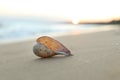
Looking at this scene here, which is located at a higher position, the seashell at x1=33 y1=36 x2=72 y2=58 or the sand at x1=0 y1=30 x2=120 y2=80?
the seashell at x1=33 y1=36 x2=72 y2=58

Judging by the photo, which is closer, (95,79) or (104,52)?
(95,79)

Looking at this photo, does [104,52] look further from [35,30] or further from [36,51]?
[35,30]

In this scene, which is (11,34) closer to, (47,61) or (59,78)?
(47,61)

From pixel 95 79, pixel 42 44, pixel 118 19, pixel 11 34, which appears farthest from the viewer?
pixel 118 19

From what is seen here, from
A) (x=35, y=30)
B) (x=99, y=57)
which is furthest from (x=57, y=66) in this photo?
(x=35, y=30)

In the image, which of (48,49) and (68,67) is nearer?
(68,67)

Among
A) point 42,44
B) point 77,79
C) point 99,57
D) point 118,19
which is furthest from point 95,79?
point 118,19

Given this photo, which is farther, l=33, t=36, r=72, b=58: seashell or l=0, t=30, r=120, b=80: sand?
l=33, t=36, r=72, b=58: seashell

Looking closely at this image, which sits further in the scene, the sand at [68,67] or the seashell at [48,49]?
the seashell at [48,49]

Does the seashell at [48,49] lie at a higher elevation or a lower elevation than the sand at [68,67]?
higher

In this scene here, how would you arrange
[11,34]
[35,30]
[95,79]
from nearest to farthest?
[95,79] < [11,34] < [35,30]
